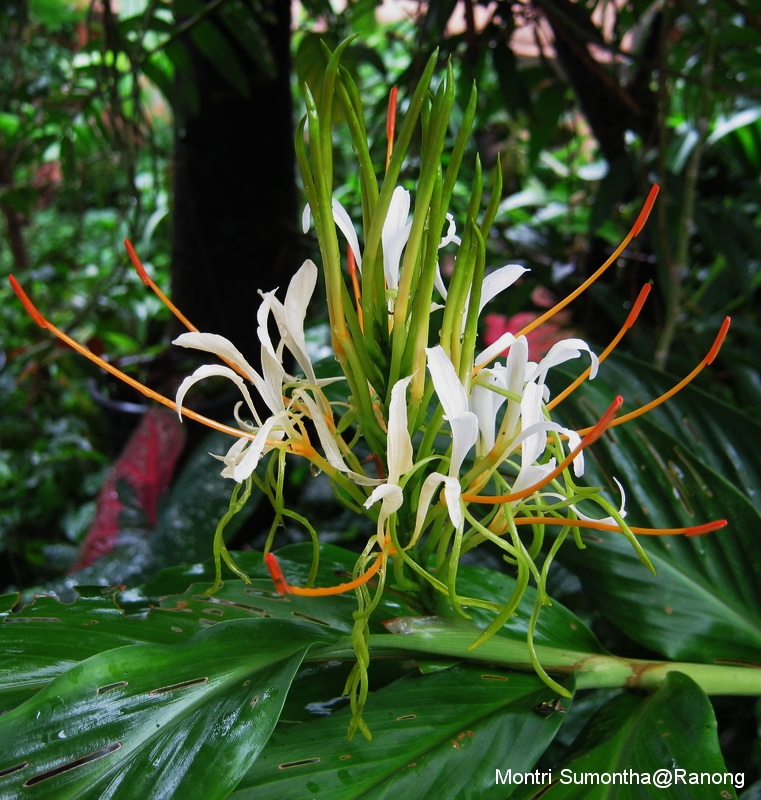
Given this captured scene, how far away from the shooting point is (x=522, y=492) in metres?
0.32

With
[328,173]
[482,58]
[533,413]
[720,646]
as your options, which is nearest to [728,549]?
[720,646]

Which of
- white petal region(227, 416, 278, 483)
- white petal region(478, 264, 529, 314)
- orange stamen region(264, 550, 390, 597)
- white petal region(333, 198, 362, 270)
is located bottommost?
orange stamen region(264, 550, 390, 597)

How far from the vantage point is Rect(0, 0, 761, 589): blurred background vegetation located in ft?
3.21

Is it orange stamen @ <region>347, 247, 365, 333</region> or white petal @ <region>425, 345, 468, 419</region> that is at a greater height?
orange stamen @ <region>347, 247, 365, 333</region>

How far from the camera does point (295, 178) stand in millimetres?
1320

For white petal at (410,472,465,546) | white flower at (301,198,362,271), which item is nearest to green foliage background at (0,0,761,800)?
white petal at (410,472,465,546)

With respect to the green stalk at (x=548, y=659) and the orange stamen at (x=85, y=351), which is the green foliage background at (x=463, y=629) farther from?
the orange stamen at (x=85, y=351)

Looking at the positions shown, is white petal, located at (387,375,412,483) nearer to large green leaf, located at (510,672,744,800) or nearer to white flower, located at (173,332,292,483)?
white flower, located at (173,332,292,483)

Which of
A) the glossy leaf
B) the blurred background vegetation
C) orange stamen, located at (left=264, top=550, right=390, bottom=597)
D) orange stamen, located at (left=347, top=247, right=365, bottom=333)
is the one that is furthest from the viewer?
the blurred background vegetation

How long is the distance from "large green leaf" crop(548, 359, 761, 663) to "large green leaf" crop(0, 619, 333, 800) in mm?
287

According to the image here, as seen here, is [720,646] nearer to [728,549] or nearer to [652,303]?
[728,549]

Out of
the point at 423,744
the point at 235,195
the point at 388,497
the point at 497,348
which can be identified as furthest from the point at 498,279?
the point at 235,195

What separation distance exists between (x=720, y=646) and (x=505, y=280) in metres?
0.34

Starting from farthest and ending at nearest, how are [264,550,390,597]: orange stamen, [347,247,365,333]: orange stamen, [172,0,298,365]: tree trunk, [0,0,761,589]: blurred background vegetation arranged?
[172,0,298,365]: tree trunk, [0,0,761,589]: blurred background vegetation, [347,247,365,333]: orange stamen, [264,550,390,597]: orange stamen
